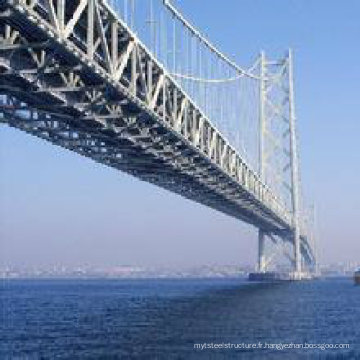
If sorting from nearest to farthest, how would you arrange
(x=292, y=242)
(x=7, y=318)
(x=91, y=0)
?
(x=91, y=0) → (x=7, y=318) → (x=292, y=242)

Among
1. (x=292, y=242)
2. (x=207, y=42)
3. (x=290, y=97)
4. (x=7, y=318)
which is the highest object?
(x=290, y=97)

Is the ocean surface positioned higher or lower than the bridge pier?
lower

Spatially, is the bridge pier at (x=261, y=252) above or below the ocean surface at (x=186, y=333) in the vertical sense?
above

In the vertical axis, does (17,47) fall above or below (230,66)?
below

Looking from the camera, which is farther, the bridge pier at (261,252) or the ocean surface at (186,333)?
the bridge pier at (261,252)

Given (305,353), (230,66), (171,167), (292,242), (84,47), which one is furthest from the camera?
(292,242)

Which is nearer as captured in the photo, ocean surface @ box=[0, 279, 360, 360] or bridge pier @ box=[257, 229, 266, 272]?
ocean surface @ box=[0, 279, 360, 360]

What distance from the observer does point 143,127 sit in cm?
3456

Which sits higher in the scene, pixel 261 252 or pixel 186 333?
pixel 261 252

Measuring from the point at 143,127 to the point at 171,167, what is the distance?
414 inches

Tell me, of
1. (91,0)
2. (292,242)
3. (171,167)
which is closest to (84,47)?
(91,0)

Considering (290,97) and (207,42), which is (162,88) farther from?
(290,97)

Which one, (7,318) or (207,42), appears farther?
(207,42)

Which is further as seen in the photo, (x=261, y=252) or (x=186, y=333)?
(x=261, y=252)
